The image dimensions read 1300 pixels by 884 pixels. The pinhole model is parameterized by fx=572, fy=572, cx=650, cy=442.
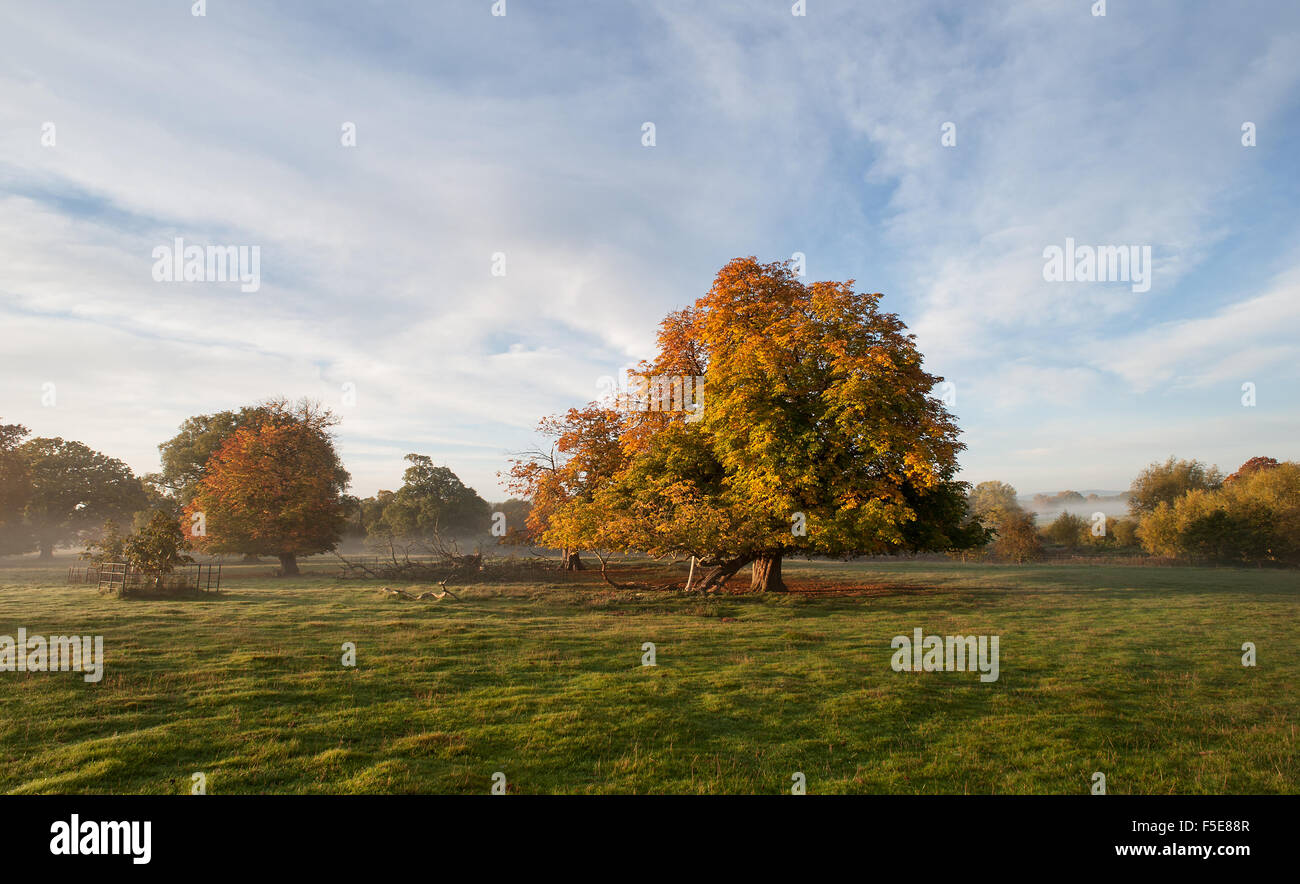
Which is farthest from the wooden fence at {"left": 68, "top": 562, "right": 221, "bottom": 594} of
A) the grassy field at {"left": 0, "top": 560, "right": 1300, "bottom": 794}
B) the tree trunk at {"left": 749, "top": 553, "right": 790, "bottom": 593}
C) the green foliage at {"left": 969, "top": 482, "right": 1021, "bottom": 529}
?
the green foliage at {"left": 969, "top": 482, "right": 1021, "bottom": 529}

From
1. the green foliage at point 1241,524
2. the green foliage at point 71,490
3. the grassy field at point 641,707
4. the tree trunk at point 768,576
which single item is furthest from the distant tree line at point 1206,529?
the green foliage at point 71,490

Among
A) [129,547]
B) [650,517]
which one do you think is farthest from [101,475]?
[650,517]

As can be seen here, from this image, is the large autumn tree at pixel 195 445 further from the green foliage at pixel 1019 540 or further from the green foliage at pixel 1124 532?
the green foliage at pixel 1124 532

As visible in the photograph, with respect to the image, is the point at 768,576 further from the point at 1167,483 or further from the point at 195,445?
the point at 1167,483

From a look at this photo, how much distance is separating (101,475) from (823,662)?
77630 millimetres

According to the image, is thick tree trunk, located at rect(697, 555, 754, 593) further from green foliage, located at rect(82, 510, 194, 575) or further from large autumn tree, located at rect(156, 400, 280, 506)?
large autumn tree, located at rect(156, 400, 280, 506)

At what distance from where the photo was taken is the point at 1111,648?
15219 mm

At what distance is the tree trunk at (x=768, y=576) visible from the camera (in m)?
26.5

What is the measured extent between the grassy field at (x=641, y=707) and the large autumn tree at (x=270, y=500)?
1928cm

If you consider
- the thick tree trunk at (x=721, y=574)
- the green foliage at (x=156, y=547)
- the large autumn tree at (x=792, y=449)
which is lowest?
the thick tree trunk at (x=721, y=574)

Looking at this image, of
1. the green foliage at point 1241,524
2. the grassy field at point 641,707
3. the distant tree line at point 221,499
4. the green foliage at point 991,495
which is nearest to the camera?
the grassy field at point 641,707

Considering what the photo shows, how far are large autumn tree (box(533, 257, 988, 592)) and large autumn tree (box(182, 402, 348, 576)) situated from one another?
80.1ft

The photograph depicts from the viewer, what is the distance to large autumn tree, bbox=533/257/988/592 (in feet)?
69.9
